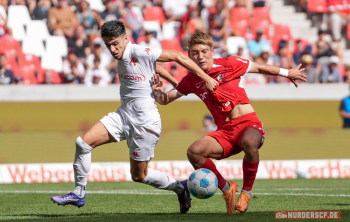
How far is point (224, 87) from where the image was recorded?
20.1 ft

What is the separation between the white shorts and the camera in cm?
626

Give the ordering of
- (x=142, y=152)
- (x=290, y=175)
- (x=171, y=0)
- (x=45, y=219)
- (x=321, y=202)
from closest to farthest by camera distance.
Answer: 1. (x=45, y=219)
2. (x=142, y=152)
3. (x=321, y=202)
4. (x=290, y=175)
5. (x=171, y=0)

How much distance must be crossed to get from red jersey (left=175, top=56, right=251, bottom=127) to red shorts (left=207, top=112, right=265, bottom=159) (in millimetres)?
139

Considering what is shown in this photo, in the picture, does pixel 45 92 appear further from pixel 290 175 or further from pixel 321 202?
pixel 321 202

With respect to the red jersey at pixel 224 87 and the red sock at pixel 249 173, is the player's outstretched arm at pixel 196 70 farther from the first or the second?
the red sock at pixel 249 173

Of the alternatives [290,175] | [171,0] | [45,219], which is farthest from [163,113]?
[45,219]

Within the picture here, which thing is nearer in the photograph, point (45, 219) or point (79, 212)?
point (45, 219)

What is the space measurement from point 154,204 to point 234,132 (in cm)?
181

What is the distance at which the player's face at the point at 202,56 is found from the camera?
6.12 metres

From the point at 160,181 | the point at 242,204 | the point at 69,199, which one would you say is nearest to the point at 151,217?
the point at 160,181

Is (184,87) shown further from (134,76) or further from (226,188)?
(226,188)

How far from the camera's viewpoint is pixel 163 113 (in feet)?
42.4

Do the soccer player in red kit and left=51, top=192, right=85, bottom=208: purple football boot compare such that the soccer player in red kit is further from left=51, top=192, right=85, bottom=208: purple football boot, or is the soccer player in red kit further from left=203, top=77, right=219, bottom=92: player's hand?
left=51, top=192, right=85, bottom=208: purple football boot

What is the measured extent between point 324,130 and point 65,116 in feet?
20.7
